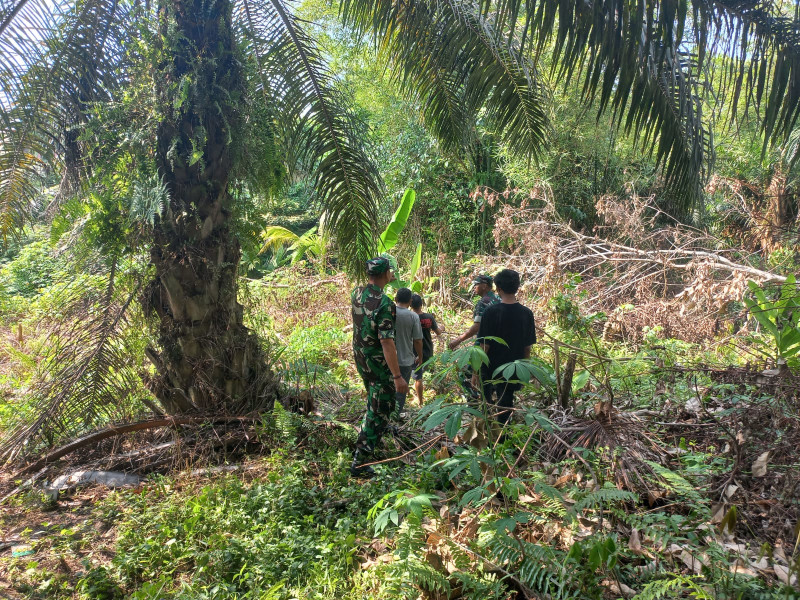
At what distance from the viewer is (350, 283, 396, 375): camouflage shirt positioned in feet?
14.3

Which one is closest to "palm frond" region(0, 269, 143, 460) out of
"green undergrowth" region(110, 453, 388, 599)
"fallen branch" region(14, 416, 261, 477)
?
"fallen branch" region(14, 416, 261, 477)

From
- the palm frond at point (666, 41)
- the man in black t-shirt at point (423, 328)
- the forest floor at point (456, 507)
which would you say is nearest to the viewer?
the forest floor at point (456, 507)

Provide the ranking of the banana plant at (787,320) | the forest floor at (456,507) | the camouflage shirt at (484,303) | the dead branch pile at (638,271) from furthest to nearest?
1. the dead branch pile at (638,271)
2. the camouflage shirt at (484,303)
3. the banana plant at (787,320)
4. the forest floor at (456,507)

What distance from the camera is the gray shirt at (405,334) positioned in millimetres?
5449

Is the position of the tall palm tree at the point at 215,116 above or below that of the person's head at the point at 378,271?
above

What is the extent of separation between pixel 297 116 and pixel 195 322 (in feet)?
7.31

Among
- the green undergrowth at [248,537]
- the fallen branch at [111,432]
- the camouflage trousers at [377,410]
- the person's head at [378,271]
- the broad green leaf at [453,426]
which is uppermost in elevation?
the person's head at [378,271]

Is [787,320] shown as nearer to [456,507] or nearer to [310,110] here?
[456,507]

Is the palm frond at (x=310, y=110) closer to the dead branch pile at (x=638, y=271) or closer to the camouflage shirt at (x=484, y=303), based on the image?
the camouflage shirt at (x=484, y=303)

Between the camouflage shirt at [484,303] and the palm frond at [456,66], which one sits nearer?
the palm frond at [456,66]

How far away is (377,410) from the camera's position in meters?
4.48

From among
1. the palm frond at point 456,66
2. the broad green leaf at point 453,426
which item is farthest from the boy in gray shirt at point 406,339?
the broad green leaf at point 453,426

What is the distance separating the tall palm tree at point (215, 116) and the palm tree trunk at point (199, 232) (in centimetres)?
1

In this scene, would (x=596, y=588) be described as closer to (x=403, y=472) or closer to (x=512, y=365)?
(x=512, y=365)
